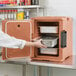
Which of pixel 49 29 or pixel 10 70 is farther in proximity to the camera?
pixel 10 70

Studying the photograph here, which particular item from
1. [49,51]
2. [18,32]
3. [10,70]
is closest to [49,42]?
[49,51]

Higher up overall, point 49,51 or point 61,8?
point 61,8

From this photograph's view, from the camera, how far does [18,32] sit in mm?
2121

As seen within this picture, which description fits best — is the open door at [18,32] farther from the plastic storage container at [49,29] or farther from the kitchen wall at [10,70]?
the kitchen wall at [10,70]

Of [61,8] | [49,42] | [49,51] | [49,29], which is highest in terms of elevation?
[61,8]

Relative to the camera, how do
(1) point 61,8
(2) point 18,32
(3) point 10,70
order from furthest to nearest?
(3) point 10,70
(1) point 61,8
(2) point 18,32

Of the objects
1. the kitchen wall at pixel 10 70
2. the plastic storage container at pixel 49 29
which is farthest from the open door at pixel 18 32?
the kitchen wall at pixel 10 70

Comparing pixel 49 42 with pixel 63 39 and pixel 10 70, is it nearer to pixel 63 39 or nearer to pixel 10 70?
pixel 63 39

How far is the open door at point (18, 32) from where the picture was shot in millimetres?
2078

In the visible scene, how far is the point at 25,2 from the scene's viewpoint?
8.07 feet

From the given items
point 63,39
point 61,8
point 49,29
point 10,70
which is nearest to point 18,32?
point 49,29

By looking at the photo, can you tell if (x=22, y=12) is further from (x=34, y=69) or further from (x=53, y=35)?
(x=34, y=69)

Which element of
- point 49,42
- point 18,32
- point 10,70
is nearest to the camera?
point 49,42

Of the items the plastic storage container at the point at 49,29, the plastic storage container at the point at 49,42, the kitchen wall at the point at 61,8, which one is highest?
the kitchen wall at the point at 61,8
